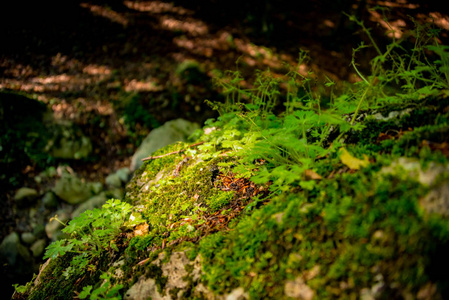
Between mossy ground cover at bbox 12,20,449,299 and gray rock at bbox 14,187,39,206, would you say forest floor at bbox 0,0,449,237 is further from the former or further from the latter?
mossy ground cover at bbox 12,20,449,299

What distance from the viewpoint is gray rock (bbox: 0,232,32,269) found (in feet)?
14.3

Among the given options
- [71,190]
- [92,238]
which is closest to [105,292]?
[92,238]

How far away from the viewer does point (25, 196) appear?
5094 millimetres

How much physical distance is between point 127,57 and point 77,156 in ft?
13.5

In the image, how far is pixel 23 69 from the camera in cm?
752

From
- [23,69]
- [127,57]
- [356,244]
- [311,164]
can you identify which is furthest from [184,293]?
[23,69]

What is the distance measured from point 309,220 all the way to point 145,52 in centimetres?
852

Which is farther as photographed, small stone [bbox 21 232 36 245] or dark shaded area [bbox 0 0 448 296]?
dark shaded area [bbox 0 0 448 296]

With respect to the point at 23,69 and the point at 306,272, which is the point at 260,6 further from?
the point at 306,272

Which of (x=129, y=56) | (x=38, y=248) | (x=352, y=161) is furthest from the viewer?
(x=129, y=56)

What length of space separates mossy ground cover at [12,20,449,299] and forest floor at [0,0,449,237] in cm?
385

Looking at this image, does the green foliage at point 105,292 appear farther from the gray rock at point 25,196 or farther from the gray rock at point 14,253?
the gray rock at point 25,196

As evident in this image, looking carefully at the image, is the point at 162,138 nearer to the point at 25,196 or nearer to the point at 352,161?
the point at 25,196

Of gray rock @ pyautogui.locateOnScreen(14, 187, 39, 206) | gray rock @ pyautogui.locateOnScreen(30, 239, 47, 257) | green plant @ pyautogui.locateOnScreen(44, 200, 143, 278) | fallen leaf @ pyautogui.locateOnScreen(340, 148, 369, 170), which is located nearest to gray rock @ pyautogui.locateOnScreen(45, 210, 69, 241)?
gray rock @ pyautogui.locateOnScreen(30, 239, 47, 257)
